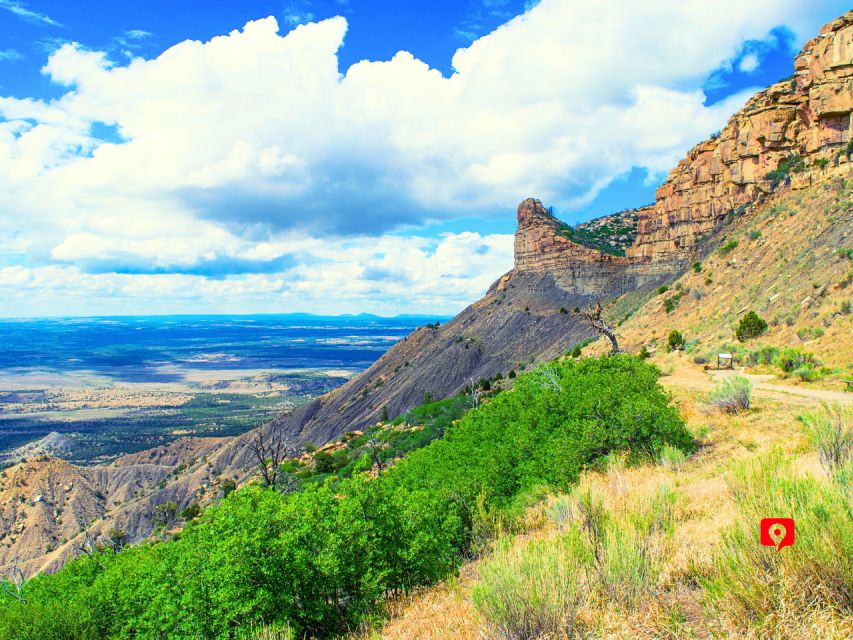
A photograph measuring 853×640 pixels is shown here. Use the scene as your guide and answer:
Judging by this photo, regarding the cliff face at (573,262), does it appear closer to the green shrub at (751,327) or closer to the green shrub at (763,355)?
the green shrub at (751,327)

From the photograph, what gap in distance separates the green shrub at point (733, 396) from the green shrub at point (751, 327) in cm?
1418

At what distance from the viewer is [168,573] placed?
9.77 metres

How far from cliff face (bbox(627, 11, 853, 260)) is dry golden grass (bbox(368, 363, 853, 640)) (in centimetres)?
3822

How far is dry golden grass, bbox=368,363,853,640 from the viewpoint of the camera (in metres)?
4.84

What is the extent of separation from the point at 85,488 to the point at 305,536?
285 ft

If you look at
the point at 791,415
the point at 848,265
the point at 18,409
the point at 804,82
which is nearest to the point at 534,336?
the point at 804,82

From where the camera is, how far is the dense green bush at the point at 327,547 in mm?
8523

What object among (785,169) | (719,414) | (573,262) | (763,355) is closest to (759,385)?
(719,414)

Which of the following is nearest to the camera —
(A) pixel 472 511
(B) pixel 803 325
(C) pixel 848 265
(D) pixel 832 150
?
(A) pixel 472 511

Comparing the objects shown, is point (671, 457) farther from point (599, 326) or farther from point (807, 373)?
point (599, 326)

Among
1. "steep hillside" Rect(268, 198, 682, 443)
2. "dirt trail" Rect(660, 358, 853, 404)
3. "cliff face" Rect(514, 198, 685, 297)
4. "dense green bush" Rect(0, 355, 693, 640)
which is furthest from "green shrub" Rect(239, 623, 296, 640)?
"cliff face" Rect(514, 198, 685, 297)

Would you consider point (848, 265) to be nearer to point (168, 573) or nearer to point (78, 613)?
point (168, 573)

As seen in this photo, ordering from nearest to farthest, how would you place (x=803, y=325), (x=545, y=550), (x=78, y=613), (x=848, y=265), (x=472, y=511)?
(x=545, y=550) < (x=78, y=613) < (x=472, y=511) < (x=803, y=325) < (x=848, y=265)

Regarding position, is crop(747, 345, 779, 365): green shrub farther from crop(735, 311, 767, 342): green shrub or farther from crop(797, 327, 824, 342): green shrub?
crop(735, 311, 767, 342): green shrub
